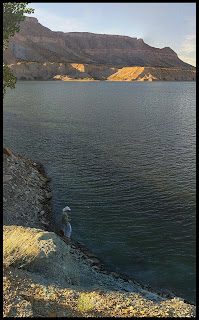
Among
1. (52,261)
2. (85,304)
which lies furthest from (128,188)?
(85,304)

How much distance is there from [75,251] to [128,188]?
9.00 m

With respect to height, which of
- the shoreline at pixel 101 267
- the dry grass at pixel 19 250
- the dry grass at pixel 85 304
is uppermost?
the dry grass at pixel 19 250

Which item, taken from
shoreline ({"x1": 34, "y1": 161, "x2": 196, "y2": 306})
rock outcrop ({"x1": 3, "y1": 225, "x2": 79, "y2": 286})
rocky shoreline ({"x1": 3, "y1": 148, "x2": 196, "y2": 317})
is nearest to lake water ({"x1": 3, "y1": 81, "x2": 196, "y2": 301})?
Result: shoreline ({"x1": 34, "y1": 161, "x2": 196, "y2": 306})

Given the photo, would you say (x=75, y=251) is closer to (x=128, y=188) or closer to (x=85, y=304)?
(x=85, y=304)

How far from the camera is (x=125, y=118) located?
53906 mm

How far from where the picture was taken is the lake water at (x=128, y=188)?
580 inches

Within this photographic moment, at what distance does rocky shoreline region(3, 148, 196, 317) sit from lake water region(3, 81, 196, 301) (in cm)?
76

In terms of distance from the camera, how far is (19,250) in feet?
32.2

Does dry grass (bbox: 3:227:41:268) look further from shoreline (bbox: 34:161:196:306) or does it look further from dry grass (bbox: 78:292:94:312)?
shoreline (bbox: 34:161:196:306)

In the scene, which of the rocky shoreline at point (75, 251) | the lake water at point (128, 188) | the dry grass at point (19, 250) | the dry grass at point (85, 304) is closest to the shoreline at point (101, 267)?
the rocky shoreline at point (75, 251)

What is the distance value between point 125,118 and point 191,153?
24092 mm

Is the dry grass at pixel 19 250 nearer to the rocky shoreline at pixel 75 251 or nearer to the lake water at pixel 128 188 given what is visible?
the rocky shoreline at pixel 75 251

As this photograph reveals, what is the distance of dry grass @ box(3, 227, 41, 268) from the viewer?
9.49 m

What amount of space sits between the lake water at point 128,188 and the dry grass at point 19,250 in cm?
556
